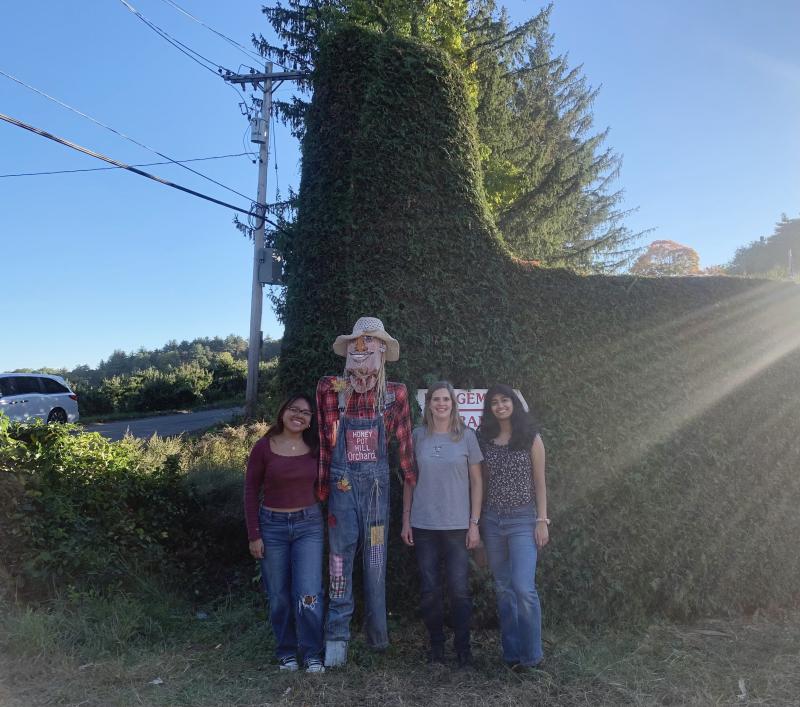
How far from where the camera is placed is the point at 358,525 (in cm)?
373

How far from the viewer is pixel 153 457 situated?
616 centimetres

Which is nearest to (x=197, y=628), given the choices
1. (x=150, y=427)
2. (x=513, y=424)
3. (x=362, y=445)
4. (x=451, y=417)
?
(x=362, y=445)

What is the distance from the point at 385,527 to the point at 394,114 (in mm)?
2947

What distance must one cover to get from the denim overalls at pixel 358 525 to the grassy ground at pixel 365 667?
245 millimetres

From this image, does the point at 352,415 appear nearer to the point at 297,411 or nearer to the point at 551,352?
the point at 297,411

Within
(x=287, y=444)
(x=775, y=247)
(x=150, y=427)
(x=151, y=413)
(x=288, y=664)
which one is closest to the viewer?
(x=288, y=664)

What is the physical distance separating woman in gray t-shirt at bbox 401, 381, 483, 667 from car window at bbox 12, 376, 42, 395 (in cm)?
1358

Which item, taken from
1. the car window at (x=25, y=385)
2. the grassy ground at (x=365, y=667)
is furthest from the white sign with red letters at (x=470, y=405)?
the car window at (x=25, y=385)

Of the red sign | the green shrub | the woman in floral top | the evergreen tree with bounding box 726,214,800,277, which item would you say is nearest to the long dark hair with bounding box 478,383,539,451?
the woman in floral top

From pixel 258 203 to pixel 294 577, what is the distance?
34.9 ft

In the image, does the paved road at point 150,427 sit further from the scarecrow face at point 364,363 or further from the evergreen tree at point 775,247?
the evergreen tree at point 775,247

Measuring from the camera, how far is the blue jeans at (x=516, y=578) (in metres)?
3.46

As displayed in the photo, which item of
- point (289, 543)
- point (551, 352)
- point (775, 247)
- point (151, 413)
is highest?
point (775, 247)

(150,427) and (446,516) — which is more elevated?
(446,516)
